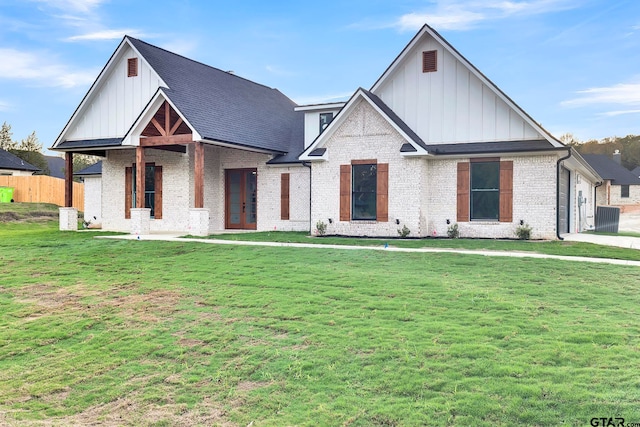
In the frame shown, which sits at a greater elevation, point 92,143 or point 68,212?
point 92,143

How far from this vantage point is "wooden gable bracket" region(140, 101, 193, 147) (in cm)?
1997

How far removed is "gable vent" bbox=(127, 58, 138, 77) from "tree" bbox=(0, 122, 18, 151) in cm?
5618

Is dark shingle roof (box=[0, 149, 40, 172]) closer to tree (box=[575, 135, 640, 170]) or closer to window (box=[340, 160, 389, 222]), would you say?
window (box=[340, 160, 389, 222])

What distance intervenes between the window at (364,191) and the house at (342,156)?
0.04m

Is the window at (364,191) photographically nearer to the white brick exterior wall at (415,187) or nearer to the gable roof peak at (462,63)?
the white brick exterior wall at (415,187)

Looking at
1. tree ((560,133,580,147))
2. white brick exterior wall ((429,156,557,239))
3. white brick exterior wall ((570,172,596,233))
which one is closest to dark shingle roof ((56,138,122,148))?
white brick exterior wall ((429,156,557,239))

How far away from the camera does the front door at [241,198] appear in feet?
78.2

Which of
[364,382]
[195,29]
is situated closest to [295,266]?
[364,382]

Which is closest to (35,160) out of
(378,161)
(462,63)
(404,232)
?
(378,161)

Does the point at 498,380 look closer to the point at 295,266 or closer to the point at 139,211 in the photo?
the point at 295,266

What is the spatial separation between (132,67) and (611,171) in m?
57.4

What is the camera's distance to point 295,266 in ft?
39.4

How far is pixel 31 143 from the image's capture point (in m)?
70.8

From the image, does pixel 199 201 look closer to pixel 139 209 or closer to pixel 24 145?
pixel 139 209
